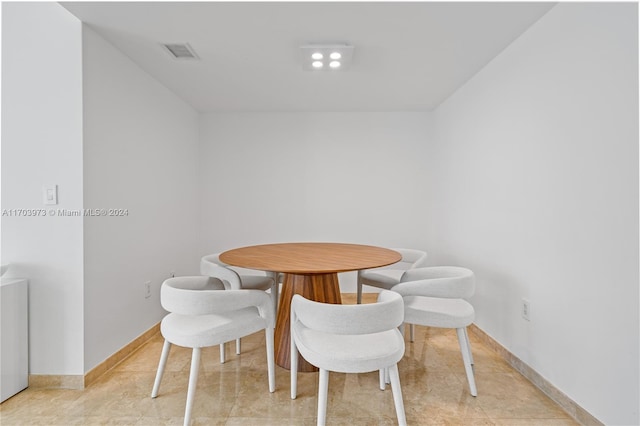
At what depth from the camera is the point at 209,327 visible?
1.70m

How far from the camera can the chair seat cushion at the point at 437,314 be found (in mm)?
1889

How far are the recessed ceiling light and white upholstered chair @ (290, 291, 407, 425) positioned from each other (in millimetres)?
1710

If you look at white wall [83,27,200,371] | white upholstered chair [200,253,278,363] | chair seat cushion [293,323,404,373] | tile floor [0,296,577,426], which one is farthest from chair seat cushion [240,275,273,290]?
chair seat cushion [293,323,404,373]

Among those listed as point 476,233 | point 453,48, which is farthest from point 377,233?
point 453,48

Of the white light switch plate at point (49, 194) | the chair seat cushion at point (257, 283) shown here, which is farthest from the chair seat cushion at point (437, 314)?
the white light switch plate at point (49, 194)

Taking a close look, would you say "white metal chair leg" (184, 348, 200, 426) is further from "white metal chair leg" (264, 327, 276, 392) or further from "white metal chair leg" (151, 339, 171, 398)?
"white metal chair leg" (264, 327, 276, 392)

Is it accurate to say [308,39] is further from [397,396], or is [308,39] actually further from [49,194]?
[397,396]

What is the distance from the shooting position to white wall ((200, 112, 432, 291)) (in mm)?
3922

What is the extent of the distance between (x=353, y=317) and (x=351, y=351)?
216 millimetres

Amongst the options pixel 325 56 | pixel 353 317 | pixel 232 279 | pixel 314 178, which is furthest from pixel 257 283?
pixel 325 56

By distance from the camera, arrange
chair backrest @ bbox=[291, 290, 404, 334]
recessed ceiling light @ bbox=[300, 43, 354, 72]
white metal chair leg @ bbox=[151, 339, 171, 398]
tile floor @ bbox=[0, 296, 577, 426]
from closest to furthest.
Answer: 1. chair backrest @ bbox=[291, 290, 404, 334]
2. tile floor @ bbox=[0, 296, 577, 426]
3. white metal chair leg @ bbox=[151, 339, 171, 398]
4. recessed ceiling light @ bbox=[300, 43, 354, 72]

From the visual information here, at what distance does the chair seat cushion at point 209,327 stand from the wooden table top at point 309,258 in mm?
294

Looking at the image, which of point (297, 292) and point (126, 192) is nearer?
point (297, 292)

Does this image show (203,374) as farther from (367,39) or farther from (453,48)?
(453,48)
